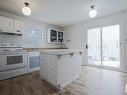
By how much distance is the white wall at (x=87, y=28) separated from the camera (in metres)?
3.38

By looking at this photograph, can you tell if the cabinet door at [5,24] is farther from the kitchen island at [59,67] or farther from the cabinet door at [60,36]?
the cabinet door at [60,36]

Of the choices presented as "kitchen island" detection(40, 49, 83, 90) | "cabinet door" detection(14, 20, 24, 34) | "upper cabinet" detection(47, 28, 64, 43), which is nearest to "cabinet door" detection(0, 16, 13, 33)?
"cabinet door" detection(14, 20, 24, 34)

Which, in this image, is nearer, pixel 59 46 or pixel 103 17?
pixel 103 17

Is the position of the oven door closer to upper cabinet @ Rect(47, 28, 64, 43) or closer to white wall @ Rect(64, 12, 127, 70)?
upper cabinet @ Rect(47, 28, 64, 43)

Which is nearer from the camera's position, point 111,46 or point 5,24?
point 5,24

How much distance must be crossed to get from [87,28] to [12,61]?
373cm

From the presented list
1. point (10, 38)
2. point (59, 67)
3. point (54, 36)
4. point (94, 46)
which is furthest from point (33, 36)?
point (94, 46)

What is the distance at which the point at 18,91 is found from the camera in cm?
196

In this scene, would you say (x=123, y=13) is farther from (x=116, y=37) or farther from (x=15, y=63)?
(x=15, y=63)

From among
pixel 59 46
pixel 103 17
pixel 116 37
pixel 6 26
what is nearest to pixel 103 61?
pixel 116 37

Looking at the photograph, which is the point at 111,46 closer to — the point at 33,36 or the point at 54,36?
the point at 54,36

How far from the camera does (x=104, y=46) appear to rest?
398 cm

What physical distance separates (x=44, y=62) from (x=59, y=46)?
3237 millimetres

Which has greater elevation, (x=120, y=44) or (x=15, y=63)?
(x=120, y=44)
